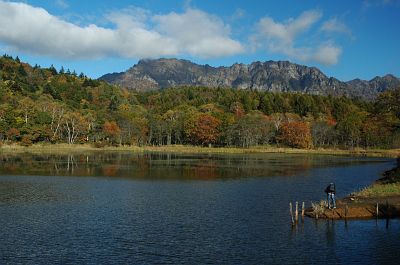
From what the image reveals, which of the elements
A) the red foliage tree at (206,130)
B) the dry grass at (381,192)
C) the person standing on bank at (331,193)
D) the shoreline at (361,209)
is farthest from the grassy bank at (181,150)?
the person standing on bank at (331,193)

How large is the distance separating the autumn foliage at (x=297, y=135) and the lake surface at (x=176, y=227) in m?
94.0

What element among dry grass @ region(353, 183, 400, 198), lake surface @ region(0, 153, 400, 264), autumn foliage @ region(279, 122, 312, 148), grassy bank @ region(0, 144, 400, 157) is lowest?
lake surface @ region(0, 153, 400, 264)

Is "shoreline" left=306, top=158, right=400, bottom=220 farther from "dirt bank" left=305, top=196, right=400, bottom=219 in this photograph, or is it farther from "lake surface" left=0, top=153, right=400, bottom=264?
"lake surface" left=0, top=153, right=400, bottom=264

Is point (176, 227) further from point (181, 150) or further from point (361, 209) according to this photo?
point (181, 150)

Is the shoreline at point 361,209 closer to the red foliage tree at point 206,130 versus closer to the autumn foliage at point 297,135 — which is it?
the autumn foliage at point 297,135

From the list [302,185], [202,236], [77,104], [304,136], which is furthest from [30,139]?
[202,236]

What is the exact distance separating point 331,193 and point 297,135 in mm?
116144

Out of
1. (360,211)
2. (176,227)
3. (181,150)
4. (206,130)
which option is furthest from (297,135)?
(176,227)

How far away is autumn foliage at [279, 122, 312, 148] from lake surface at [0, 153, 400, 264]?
308ft

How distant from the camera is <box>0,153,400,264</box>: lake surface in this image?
82.4 ft

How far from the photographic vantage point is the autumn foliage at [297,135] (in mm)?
149863

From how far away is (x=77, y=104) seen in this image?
18875 cm

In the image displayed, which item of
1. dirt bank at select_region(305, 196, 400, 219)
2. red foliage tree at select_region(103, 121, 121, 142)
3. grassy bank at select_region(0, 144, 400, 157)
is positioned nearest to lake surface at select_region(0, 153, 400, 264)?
dirt bank at select_region(305, 196, 400, 219)

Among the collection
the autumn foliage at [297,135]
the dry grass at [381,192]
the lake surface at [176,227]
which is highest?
the autumn foliage at [297,135]
